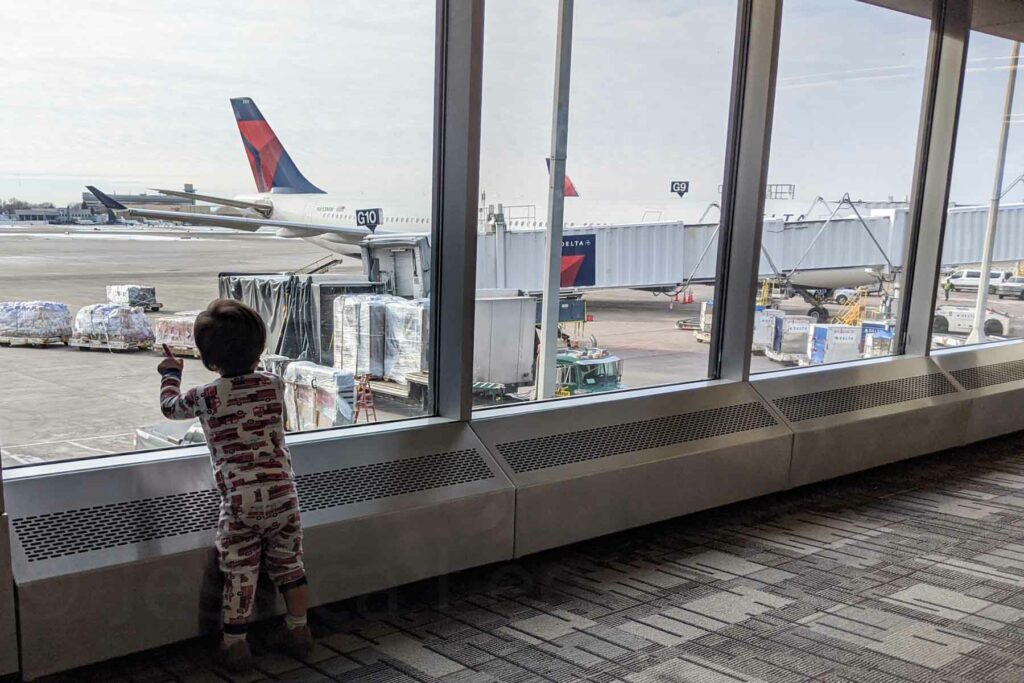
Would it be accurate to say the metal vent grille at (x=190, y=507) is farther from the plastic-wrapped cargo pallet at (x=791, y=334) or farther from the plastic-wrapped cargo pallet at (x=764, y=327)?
the plastic-wrapped cargo pallet at (x=791, y=334)

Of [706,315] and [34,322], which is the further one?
[706,315]

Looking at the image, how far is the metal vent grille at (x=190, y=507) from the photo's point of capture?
7.88ft

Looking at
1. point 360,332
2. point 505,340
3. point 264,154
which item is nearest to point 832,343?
point 505,340

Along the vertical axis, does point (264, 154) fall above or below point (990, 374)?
above

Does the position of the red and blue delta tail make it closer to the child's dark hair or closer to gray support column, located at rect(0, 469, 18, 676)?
the child's dark hair

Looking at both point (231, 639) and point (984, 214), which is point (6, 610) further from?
point (984, 214)

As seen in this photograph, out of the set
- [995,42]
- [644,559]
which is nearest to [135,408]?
[644,559]

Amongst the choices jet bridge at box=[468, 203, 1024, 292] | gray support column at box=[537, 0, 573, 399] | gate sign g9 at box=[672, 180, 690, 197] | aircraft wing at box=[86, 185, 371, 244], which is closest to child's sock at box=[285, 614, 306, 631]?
aircraft wing at box=[86, 185, 371, 244]

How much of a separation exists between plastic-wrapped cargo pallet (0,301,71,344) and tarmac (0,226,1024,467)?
2 centimetres

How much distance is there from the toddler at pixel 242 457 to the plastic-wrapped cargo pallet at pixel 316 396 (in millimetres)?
679

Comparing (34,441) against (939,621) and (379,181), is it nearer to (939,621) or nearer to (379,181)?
(379,181)

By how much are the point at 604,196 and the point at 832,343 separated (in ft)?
6.52

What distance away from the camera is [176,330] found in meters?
2.88

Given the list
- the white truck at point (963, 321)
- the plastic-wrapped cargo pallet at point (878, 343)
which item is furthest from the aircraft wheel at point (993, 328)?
the plastic-wrapped cargo pallet at point (878, 343)
